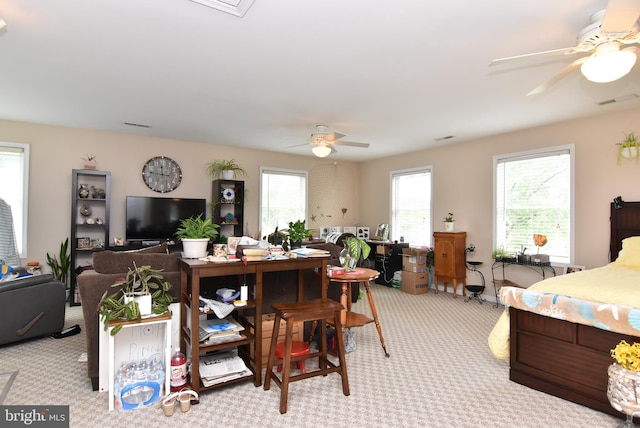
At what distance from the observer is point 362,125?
16.2 feet

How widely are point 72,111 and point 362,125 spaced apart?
3.67 meters

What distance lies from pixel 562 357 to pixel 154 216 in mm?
5374

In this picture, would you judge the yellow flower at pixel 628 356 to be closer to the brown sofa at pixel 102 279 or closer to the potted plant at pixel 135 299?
the potted plant at pixel 135 299

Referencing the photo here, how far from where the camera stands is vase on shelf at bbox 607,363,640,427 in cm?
197

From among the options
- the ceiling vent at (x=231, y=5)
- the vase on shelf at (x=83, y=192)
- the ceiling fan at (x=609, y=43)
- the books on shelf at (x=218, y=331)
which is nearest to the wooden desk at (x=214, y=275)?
the books on shelf at (x=218, y=331)

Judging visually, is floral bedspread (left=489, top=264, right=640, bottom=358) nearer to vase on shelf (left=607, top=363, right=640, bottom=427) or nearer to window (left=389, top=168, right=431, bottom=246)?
vase on shelf (left=607, top=363, right=640, bottom=427)

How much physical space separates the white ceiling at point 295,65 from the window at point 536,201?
61 centimetres

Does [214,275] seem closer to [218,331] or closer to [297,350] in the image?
[218,331]

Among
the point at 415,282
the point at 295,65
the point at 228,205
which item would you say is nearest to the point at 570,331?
the point at 295,65

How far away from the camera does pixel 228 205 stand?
20.8 feet

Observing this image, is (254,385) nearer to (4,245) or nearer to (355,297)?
(355,297)

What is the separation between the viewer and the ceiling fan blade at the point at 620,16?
170 cm

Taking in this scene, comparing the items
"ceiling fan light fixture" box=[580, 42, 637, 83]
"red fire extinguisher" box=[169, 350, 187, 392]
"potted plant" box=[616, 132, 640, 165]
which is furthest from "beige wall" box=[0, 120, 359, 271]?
"ceiling fan light fixture" box=[580, 42, 637, 83]

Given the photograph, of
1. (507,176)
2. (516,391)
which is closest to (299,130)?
(507,176)
